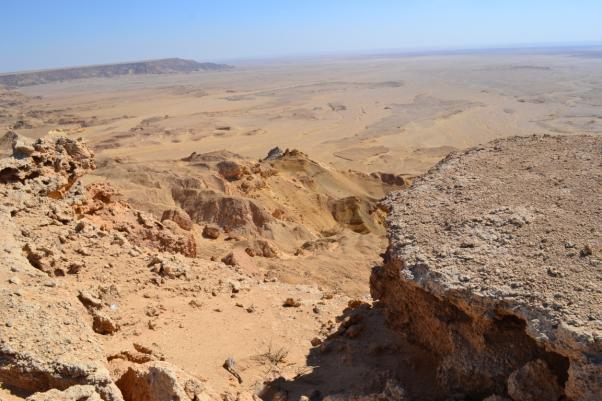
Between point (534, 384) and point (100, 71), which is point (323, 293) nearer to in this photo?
point (534, 384)

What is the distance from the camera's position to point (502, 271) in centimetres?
391

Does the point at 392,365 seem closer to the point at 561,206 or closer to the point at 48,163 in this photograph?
the point at 561,206

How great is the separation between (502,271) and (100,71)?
13848cm

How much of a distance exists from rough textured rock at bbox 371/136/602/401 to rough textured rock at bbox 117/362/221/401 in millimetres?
1769

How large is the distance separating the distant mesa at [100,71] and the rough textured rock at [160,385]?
4688 inches

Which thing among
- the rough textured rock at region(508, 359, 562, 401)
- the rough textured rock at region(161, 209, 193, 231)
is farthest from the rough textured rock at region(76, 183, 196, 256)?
the rough textured rock at region(508, 359, 562, 401)

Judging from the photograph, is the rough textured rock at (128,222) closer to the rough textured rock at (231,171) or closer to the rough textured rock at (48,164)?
the rough textured rock at (48,164)

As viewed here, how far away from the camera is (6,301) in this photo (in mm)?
3803

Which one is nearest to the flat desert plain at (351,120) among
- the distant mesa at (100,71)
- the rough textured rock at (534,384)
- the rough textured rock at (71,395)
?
the rough textured rock at (534,384)

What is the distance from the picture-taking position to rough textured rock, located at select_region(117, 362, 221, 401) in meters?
3.54

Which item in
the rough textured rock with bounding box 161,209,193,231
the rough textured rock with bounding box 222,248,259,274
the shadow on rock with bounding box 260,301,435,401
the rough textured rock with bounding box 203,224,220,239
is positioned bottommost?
the rough textured rock with bounding box 203,224,220,239

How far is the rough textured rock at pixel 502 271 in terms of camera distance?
345cm

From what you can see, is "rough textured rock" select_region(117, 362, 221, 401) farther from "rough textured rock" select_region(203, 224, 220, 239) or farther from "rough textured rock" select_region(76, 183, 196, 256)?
"rough textured rock" select_region(203, 224, 220, 239)

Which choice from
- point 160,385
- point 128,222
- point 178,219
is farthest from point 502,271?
point 178,219
